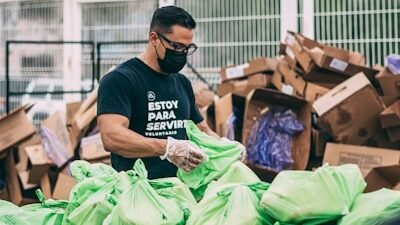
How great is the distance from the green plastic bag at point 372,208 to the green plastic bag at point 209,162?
81 centimetres

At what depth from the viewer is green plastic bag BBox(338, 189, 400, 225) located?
71.4 inches

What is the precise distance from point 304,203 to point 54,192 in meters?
4.77

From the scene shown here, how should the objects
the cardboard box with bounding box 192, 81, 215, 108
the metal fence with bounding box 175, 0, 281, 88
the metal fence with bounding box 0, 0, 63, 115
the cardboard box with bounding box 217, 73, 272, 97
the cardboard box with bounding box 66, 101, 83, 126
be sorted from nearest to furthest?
the cardboard box with bounding box 217, 73, 272, 97 → the cardboard box with bounding box 192, 81, 215, 108 → the cardboard box with bounding box 66, 101, 83, 126 → the metal fence with bounding box 175, 0, 281, 88 → the metal fence with bounding box 0, 0, 63, 115

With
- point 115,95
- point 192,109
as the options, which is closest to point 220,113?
point 192,109

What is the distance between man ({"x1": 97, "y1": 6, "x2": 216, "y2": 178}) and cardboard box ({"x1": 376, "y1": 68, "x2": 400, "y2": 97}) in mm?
2907

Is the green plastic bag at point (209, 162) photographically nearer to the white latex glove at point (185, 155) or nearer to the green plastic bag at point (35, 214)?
the white latex glove at point (185, 155)

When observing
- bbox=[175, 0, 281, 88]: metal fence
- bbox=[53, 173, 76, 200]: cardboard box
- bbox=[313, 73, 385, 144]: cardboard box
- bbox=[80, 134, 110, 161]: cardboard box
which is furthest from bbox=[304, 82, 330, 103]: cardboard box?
bbox=[175, 0, 281, 88]: metal fence

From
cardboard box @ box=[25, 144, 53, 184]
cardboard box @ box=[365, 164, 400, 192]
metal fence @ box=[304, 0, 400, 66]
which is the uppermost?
metal fence @ box=[304, 0, 400, 66]

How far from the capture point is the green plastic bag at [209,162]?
2.70 m

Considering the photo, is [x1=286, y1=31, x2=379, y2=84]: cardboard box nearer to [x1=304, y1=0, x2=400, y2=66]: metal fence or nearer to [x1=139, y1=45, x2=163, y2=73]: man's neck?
[x1=304, y1=0, x2=400, y2=66]: metal fence

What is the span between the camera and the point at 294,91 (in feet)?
20.9

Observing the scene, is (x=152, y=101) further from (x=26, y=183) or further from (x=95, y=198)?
(x=26, y=183)

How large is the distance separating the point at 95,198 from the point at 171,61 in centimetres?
99

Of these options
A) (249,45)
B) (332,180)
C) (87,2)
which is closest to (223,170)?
(332,180)
